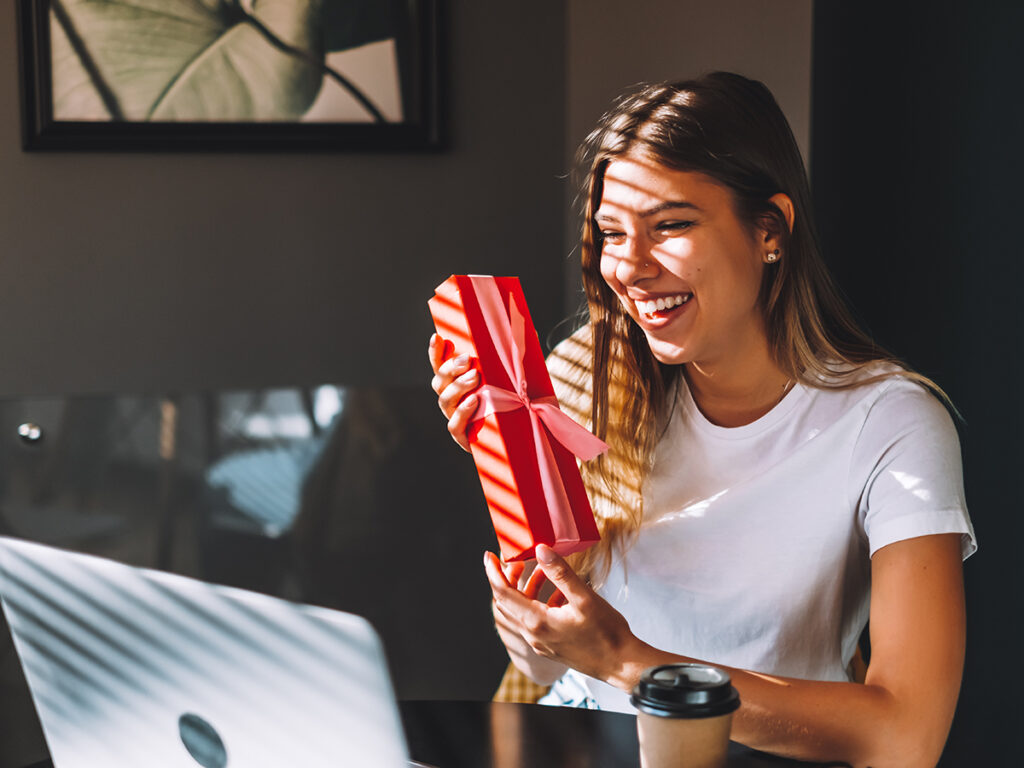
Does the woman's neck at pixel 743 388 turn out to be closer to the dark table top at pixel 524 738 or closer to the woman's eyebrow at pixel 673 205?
the woman's eyebrow at pixel 673 205

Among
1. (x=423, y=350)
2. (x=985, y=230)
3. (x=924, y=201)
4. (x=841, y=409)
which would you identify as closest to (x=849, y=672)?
(x=841, y=409)

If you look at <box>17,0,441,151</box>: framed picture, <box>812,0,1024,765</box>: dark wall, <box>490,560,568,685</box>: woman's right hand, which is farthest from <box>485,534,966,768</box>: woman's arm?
<box>17,0,441,151</box>: framed picture

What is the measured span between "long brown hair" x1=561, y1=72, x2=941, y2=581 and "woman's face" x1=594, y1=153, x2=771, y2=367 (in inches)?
0.9

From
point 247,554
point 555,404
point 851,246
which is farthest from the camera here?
point 247,554

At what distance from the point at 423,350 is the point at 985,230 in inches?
56.5

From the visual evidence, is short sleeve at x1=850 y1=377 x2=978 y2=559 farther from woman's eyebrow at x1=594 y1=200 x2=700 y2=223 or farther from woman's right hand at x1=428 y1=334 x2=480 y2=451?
woman's right hand at x1=428 y1=334 x2=480 y2=451

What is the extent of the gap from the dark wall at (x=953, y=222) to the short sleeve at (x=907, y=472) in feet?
1.73

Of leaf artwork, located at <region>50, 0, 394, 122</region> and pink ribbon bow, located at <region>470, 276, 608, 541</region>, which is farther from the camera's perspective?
leaf artwork, located at <region>50, 0, 394, 122</region>

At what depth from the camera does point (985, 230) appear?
1.77 metres

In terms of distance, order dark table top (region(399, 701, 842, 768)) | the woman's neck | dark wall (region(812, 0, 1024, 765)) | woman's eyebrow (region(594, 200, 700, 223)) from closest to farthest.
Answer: dark table top (region(399, 701, 842, 768)) < woman's eyebrow (region(594, 200, 700, 223)) < the woman's neck < dark wall (region(812, 0, 1024, 765))

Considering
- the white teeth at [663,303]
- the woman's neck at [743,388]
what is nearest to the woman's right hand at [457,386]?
the white teeth at [663,303]

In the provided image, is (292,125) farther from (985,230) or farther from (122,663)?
(122,663)

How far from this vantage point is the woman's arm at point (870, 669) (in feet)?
3.46

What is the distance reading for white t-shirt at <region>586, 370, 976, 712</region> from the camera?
1.30m
